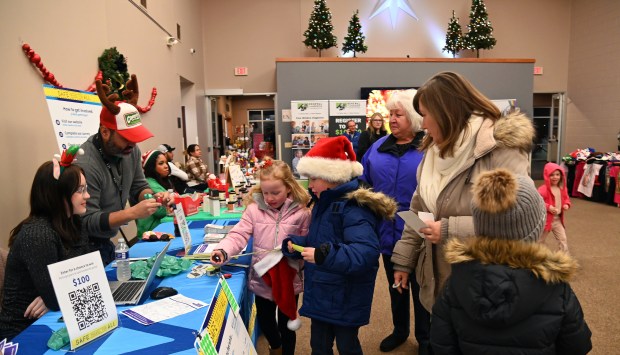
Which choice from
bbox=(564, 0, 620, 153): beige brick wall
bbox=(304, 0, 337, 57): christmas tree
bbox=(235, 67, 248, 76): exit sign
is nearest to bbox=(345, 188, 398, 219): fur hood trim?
bbox=(304, 0, 337, 57): christmas tree

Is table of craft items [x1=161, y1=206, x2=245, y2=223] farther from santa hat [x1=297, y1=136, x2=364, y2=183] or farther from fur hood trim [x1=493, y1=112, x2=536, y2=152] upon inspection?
fur hood trim [x1=493, y1=112, x2=536, y2=152]

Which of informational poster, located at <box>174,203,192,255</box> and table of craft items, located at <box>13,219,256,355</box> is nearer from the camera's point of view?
table of craft items, located at <box>13,219,256,355</box>

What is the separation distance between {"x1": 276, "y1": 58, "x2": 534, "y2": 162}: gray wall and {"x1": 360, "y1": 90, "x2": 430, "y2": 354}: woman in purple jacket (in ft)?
19.9

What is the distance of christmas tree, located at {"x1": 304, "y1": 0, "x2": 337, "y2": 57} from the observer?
8.12 meters

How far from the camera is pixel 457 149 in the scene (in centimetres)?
151

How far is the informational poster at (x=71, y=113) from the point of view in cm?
286

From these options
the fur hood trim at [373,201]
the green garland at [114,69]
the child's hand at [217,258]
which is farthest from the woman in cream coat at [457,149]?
the green garland at [114,69]

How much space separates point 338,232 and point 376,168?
2.47 ft

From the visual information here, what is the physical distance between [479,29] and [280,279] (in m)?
8.42

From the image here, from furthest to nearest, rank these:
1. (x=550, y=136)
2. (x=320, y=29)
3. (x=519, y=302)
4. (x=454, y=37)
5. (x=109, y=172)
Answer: (x=550, y=136) < (x=454, y=37) < (x=320, y=29) < (x=109, y=172) < (x=519, y=302)

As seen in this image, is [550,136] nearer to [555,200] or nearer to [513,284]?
[555,200]

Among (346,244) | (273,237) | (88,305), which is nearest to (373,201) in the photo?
(346,244)

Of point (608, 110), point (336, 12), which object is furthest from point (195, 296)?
point (608, 110)

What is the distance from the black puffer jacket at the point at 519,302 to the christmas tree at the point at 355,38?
783 centimetres
